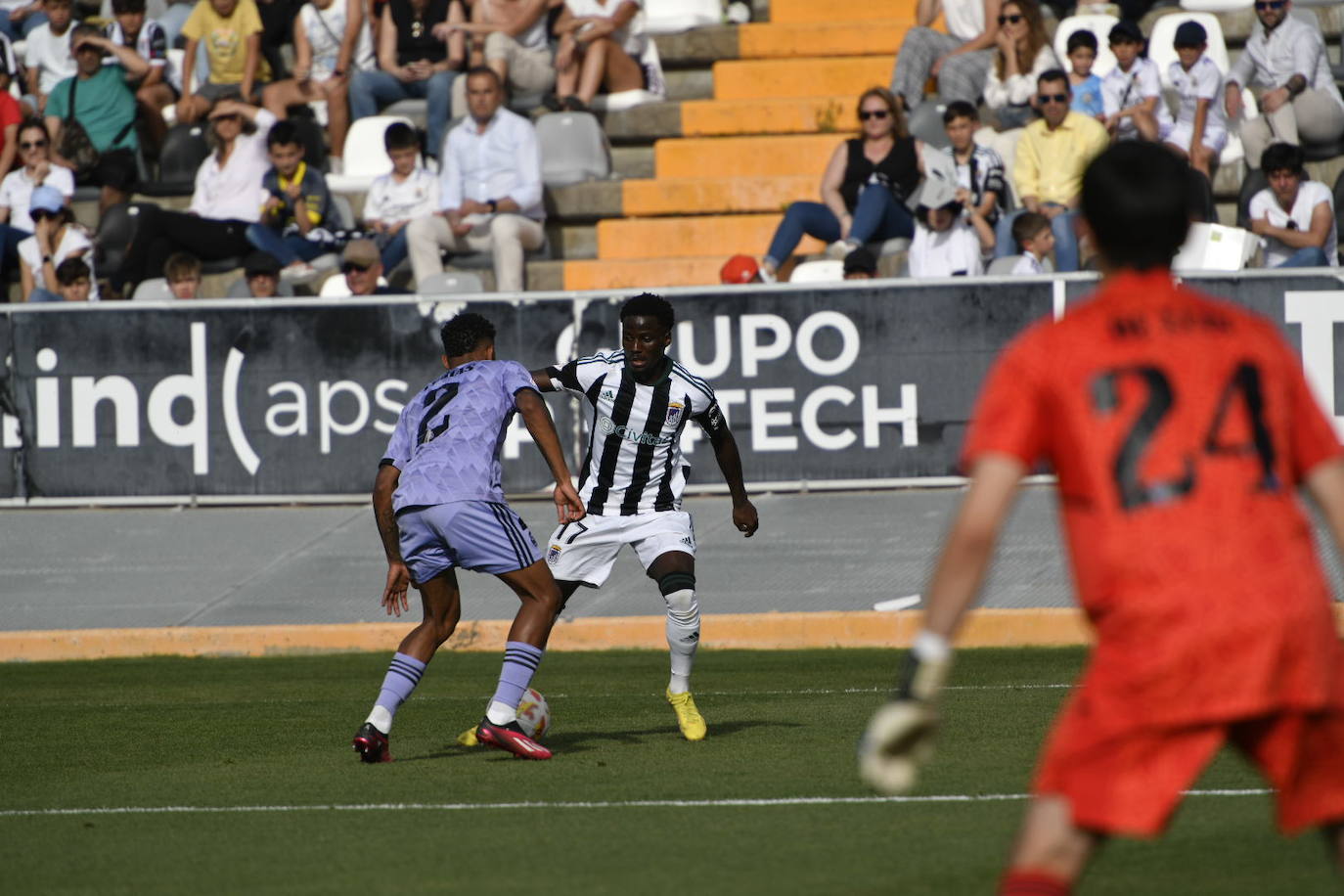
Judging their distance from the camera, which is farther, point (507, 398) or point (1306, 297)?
point (1306, 297)

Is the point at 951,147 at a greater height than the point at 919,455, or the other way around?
the point at 951,147

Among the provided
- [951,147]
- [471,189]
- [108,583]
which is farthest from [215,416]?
[951,147]

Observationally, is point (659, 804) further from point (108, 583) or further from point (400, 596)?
point (108, 583)

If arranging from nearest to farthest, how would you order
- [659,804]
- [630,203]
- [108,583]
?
[659,804] → [108,583] → [630,203]

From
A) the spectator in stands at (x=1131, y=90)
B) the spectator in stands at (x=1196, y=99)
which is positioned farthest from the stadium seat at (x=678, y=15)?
the spectator in stands at (x=1196, y=99)

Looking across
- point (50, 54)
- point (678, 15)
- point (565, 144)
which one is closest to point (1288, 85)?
point (678, 15)

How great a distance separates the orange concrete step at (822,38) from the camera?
20.9 metres

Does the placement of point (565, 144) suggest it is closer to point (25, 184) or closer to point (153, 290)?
point (153, 290)

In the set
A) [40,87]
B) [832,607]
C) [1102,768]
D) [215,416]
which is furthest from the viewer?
[40,87]

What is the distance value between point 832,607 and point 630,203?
7.40 metres

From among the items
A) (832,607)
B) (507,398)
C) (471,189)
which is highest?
(471,189)

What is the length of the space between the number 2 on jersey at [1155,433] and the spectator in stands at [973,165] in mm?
13382

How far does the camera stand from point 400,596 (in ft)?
29.1

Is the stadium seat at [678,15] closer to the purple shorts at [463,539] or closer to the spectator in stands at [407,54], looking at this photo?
the spectator in stands at [407,54]
